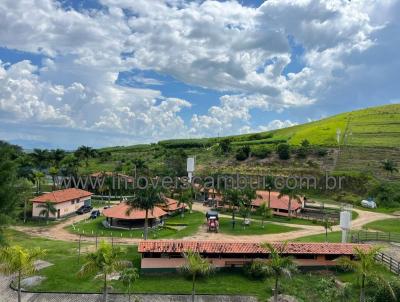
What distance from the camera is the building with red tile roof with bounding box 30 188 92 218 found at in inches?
3035

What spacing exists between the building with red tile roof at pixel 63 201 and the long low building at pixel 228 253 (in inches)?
1635

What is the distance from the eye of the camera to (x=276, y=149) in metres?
127

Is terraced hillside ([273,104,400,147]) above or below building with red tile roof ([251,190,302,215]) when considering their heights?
above

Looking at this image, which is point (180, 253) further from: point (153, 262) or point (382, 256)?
point (382, 256)

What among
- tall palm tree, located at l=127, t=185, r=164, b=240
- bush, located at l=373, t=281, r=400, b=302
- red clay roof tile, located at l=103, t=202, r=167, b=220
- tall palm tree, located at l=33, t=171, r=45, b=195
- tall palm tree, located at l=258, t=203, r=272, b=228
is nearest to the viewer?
bush, located at l=373, t=281, r=400, b=302

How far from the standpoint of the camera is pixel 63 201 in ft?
260

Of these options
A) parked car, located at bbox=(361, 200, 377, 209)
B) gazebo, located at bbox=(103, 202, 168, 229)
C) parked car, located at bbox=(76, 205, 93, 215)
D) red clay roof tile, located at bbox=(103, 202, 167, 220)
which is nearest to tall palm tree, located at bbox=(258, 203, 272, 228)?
red clay roof tile, located at bbox=(103, 202, 167, 220)

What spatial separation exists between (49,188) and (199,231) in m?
60.1

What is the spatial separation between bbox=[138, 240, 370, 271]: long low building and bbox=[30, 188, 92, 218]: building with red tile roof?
41.5 meters

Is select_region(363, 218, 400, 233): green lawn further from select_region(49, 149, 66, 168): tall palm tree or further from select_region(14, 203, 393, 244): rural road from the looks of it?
select_region(49, 149, 66, 168): tall palm tree

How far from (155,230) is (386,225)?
3741 cm

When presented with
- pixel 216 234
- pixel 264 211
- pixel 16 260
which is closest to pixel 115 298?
pixel 16 260

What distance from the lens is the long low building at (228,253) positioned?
4116cm

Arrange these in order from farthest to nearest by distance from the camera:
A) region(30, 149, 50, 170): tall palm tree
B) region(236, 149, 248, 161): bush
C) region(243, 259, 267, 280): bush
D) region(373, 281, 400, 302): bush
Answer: region(236, 149, 248, 161): bush → region(30, 149, 50, 170): tall palm tree → region(243, 259, 267, 280): bush → region(373, 281, 400, 302): bush
